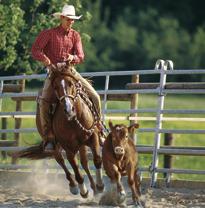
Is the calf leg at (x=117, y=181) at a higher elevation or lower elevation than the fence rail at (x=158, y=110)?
lower

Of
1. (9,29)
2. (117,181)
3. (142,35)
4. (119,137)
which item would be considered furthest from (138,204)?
(142,35)

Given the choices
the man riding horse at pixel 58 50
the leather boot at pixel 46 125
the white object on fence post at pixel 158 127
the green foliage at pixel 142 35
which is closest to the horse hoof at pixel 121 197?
the man riding horse at pixel 58 50

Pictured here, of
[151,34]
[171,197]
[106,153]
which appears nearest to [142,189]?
[171,197]

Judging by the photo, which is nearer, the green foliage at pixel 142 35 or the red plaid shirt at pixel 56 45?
the red plaid shirt at pixel 56 45

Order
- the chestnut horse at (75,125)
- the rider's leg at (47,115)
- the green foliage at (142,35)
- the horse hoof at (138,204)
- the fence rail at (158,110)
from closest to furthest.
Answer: the horse hoof at (138,204) → the chestnut horse at (75,125) → the rider's leg at (47,115) → the fence rail at (158,110) → the green foliage at (142,35)

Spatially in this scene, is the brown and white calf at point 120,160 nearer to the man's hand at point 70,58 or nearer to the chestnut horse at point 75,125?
the chestnut horse at point 75,125

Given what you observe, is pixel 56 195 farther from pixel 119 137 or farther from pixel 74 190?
pixel 119 137

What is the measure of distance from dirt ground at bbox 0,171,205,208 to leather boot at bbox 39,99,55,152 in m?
0.76

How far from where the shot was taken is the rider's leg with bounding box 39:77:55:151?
12.3m

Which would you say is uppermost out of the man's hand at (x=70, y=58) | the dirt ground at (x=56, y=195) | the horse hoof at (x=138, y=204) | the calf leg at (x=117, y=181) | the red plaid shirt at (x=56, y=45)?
the red plaid shirt at (x=56, y=45)

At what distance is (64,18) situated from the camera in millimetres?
12539

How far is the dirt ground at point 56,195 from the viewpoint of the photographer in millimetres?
11891

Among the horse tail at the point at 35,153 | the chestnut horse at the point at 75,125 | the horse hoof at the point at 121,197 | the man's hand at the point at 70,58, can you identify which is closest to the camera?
the horse hoof at the point at 121,197

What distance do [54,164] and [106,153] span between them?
378 cm
